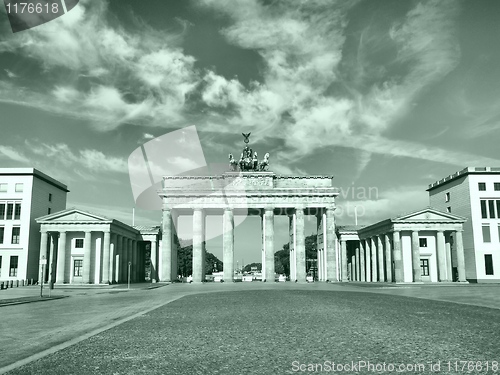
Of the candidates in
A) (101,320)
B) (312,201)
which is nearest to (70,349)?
(101,320)

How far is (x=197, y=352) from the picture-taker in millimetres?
11781

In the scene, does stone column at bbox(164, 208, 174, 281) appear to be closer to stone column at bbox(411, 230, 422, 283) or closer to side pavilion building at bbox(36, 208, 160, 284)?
side pavilion building at bbox(36, 208, 160, 284)

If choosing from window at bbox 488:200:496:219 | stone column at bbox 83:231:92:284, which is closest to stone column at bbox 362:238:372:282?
window at bbox 488:200:496:219

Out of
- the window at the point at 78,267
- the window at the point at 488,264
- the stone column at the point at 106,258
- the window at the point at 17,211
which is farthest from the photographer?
the window at the point at 488,264

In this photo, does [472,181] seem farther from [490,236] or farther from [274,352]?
[274,352]

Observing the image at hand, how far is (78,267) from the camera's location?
74125 mm

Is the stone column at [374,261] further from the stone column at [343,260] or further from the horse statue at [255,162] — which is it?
the horse statue at [255,162]

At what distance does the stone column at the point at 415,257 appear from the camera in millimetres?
71725

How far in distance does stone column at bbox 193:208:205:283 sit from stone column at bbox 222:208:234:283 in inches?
156

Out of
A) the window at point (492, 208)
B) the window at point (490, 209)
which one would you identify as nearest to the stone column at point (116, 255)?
the window at point (490, 209)

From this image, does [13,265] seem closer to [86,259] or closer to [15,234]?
[15,234]

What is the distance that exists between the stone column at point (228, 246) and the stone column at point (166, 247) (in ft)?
18.5

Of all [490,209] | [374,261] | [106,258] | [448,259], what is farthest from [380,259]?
[106,258]

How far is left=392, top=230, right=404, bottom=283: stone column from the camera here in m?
72.2
